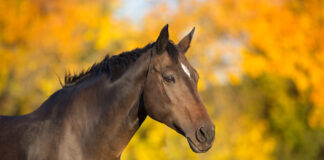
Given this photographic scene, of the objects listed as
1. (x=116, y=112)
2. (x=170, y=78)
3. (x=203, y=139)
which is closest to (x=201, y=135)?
(x=203, y=139)

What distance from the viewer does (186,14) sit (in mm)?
17953

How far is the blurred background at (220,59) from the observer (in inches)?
632

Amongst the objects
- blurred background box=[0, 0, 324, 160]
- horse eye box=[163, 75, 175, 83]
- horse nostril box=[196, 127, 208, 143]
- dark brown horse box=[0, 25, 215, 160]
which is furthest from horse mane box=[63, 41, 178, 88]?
blurred background box=[0, 0, 324, 160]

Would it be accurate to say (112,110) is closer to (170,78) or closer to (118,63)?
(118,63)

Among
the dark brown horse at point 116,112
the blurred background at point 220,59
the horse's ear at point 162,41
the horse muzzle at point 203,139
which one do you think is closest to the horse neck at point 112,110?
the dark brown horse at point 116,112

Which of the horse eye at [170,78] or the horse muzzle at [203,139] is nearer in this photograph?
the horse muzzle at [203,139]

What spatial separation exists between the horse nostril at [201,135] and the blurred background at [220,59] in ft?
38.3

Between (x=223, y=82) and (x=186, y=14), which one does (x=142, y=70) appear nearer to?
(x=186, y=14)

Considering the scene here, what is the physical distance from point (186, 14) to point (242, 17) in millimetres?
4733

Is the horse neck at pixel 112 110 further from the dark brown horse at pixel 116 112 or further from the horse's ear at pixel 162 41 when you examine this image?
the horse's ear at pixel 162 41

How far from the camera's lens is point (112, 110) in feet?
11.2

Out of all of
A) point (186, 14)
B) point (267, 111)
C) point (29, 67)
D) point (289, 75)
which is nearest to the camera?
point (29, 67)

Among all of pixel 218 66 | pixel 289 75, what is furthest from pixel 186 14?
pixel 289 75

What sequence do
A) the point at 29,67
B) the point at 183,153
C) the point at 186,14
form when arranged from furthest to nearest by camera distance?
the point at 186,14
the point at 29,67
the point at 183,153
